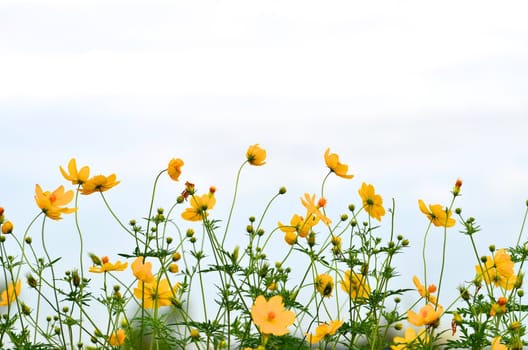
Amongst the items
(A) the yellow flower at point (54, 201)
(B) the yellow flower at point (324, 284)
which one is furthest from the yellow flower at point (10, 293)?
(B) the yellow flower at point (324, 284)

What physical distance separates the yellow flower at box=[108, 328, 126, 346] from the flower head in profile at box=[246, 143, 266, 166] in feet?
2.53

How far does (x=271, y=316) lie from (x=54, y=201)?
108 cm

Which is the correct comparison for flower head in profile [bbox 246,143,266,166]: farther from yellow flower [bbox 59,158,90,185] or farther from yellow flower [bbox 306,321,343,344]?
yellow flower [bbox 306,321,343,344]

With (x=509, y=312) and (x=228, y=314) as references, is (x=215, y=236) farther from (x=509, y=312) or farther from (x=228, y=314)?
(x=509, y=312)

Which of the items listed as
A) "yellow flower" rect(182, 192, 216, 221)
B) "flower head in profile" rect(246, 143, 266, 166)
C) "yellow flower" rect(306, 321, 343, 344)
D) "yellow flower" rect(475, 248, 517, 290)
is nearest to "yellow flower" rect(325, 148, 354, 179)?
"flower head in profile" rect(246, 143, 266, 166)

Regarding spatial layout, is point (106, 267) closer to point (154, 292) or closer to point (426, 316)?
point (154, 292)

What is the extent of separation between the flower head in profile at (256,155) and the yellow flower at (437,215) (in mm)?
663

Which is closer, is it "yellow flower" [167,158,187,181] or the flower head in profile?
"yellow flower" [167,158,187,181]

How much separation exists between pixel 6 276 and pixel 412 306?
151 cm

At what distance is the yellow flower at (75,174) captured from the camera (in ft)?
9.49

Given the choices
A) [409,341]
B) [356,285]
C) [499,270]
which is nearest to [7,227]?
[356,285]

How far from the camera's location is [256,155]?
296 centimetres

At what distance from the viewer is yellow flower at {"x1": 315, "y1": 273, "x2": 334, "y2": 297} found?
2.81m

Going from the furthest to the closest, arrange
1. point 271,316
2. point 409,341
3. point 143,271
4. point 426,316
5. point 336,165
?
point 336,165 < point 409,341 < point 143,271 < point 426,316 < point 271,316
